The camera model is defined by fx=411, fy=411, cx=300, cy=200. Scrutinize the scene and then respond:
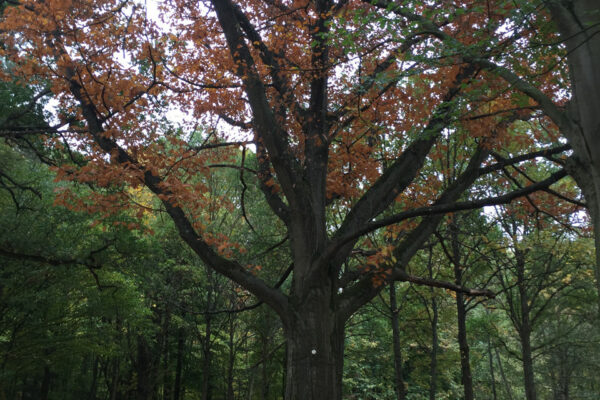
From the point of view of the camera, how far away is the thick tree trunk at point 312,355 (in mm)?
4699

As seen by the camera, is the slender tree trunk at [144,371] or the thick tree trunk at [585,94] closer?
the thick tree trunk at [585,94]

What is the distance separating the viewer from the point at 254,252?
14.9m

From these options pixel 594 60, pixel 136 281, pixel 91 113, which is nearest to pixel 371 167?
pixel 594 60

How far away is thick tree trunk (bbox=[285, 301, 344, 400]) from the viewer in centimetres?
470

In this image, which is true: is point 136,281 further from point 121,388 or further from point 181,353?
point 121,388

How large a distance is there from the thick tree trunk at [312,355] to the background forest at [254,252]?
1.73ft

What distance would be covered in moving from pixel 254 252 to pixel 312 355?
1029 centimetres

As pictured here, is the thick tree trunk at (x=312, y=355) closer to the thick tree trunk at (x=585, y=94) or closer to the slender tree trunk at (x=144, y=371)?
the thick tree trunk at (x=585, y=94)

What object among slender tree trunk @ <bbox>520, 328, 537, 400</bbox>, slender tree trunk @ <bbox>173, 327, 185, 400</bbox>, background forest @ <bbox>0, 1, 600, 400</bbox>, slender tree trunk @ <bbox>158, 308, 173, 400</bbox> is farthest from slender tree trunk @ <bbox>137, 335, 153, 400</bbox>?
slender tree trunk @ <bbox>520, 328, 537, 400</bbox>

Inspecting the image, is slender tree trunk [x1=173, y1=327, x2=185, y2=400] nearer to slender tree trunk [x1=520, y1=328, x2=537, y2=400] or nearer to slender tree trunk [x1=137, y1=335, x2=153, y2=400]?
slender tree trunk [x1=137, y1=335, x2=153, y2=400]

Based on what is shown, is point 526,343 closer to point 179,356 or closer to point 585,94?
point 585,94

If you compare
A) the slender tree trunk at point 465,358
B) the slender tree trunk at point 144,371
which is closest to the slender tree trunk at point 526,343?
the slender tree trunk at point 465,358

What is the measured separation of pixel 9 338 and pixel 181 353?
10.2m

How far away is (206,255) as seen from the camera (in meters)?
5.34
